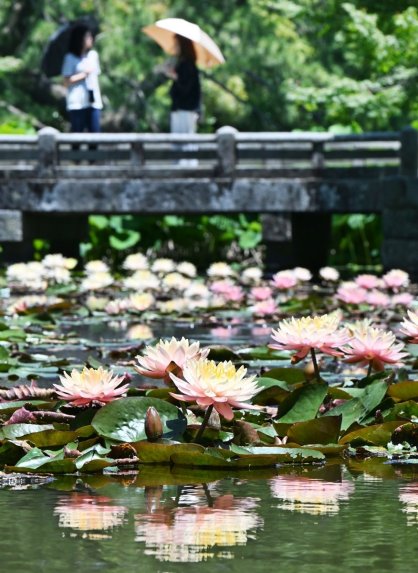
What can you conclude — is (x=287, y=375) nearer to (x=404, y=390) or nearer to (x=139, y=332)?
(x=404, y=390)

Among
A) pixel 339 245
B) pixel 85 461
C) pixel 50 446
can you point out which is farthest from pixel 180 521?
pixel 339 245

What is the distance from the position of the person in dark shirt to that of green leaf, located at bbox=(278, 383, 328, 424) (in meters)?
12.0

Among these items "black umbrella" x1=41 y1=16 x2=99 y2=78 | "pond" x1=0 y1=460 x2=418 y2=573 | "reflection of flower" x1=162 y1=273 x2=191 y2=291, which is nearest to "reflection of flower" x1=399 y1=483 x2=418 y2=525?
"pond" x1=0 y1=460 x2=418 y2=573

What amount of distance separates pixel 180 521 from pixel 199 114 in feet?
45.6

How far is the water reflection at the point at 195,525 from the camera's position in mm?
2367

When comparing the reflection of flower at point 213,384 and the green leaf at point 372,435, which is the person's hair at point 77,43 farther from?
the reflection of flower at point 213,384

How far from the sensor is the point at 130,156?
A: 53.6 ft

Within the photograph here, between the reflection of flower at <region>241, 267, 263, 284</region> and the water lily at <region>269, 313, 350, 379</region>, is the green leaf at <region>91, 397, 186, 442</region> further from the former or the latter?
the reflection of flower at <region>241, 267, 263, 284</region>

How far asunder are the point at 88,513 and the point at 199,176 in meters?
13.6

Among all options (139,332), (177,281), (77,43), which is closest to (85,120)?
(77,43)

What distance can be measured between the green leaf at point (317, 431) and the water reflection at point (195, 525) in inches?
23.2

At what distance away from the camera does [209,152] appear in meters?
16.2

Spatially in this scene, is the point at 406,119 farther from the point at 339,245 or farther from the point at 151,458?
the point at 151,458

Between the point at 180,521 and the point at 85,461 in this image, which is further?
the point at 85,461
